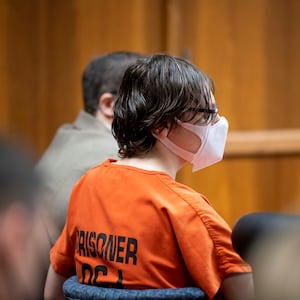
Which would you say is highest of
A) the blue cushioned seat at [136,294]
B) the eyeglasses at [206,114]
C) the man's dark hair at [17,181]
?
the man's dark hair at [17,181]

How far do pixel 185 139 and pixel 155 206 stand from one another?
8.0 inches

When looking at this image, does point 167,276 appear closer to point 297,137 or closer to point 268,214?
point 268,214

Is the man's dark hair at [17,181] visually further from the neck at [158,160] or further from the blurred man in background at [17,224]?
the neck at [158,160]

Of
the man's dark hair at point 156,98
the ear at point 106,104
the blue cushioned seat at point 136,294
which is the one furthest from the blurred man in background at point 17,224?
the ear at point 106,104

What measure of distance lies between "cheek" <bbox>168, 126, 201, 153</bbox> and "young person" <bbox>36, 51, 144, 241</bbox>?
437 mm

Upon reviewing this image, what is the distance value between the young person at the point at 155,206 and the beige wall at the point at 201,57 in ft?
5.34

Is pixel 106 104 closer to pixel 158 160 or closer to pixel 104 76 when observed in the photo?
pixel 104 76

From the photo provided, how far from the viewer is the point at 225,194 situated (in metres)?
3.32

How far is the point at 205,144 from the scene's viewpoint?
5.44ft

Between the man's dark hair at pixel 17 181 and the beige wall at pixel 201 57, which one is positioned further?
the beige wall at pixel 201 57

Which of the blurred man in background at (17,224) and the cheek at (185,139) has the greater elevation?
the blurred man in background at (17,224)

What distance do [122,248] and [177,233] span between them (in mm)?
118

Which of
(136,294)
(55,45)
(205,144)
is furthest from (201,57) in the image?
(136,294)

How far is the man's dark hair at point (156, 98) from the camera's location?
61.4 inches
